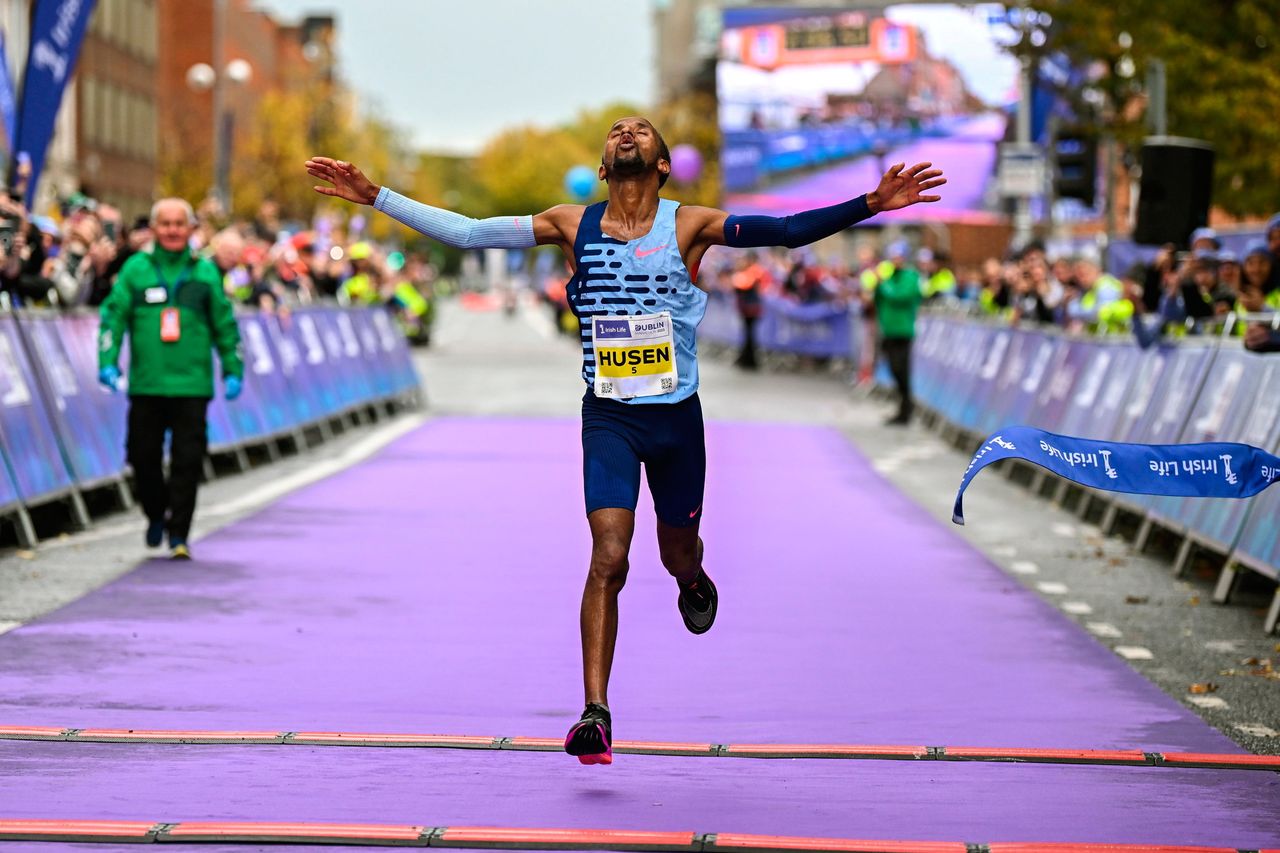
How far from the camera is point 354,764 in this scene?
23.2ft

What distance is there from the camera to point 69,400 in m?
15.0

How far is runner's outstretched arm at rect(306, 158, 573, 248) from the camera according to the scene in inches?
292

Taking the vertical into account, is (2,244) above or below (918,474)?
above

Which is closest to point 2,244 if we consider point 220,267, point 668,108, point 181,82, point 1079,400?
point 220,267

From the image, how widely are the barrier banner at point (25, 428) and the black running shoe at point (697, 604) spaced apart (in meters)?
6.45

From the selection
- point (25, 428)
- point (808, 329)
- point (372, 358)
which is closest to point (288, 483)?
point (25, 428)

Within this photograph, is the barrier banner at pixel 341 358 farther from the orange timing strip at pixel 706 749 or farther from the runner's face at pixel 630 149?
the runner's face at pixel 630 149

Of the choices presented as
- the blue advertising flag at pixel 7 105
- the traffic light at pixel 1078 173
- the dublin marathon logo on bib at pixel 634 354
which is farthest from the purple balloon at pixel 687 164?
the dublin marathon logo on bib at pixel 634 354

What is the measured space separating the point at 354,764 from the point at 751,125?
58.3 metres

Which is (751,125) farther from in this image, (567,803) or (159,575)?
(567,803)

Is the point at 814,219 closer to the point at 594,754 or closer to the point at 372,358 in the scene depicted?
the point at 594,754

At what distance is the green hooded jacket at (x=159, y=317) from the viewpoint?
1289cm

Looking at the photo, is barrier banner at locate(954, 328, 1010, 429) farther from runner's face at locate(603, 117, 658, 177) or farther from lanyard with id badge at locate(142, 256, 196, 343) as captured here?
runner's face at locate(603, 117, 658, 177)

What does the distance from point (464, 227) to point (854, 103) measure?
5701 cm
